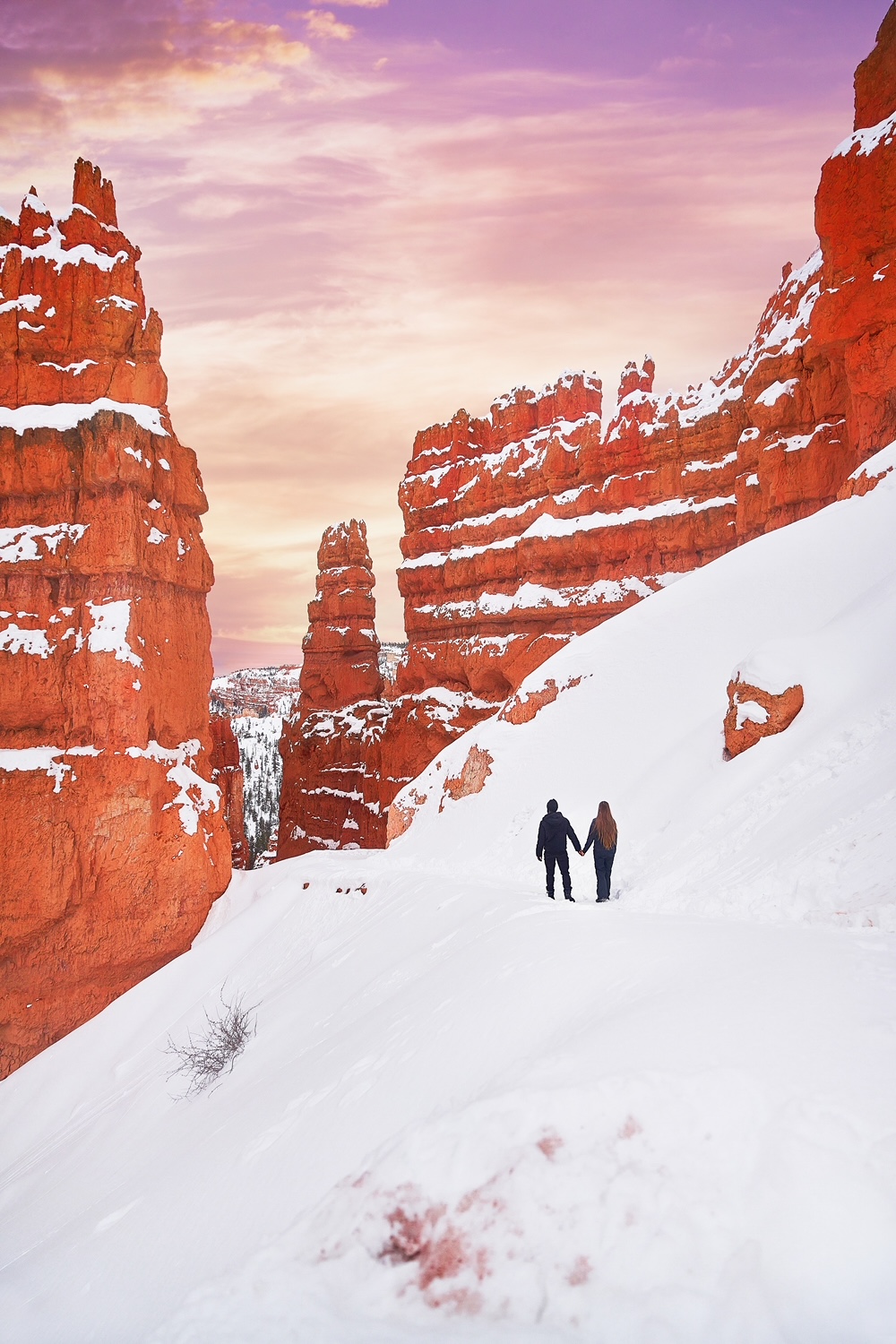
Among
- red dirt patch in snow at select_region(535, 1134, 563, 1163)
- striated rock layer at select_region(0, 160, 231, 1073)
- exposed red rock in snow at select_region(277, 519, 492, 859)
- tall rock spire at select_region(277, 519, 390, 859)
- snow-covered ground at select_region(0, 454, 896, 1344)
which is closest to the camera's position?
snow-covered ground at select_region(0, 454, 896, 1344)

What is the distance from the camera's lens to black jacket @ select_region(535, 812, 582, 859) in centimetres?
1153

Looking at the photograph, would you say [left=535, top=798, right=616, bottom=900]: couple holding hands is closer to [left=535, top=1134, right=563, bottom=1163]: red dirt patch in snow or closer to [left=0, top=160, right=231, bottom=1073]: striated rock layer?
[left=535, top=1134, right=563, bottom=1163]: red dirt patch in snow

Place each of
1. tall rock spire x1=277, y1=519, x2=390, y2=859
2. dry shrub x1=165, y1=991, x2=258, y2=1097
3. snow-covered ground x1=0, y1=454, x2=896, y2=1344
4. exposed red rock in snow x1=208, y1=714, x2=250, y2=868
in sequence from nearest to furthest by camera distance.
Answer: snow-covered ground x1=0, y1=454, x2=896, y2=1344 < dry shrub x1=165, y1=991, x2=258, y2=1097 < exposed red rock in snow x1=208, y1=714, x2=250, y2=868 < tall rock spire x1=277, y1=519, x2=390, y2=859

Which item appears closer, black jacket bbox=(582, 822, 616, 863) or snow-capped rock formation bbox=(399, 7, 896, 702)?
black jacket bbox=(582, 822, 616, 863)

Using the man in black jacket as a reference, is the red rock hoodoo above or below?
above

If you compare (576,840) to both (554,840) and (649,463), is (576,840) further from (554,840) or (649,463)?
(649,463)

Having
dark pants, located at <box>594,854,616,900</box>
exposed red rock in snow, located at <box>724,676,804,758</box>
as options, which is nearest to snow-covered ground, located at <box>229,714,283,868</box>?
exposed red rock in snow, located at <box>724,676,804,758</box>

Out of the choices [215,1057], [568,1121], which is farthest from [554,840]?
[568,1121]

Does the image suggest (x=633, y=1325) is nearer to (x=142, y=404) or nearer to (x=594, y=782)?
(x=594, y=782)

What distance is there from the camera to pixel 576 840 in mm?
11391

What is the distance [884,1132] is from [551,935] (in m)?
4.41

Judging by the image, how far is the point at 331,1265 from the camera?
417 cm

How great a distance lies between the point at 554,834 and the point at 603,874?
35.9 inches

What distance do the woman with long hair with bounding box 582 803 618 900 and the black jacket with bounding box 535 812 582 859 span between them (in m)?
0.36
